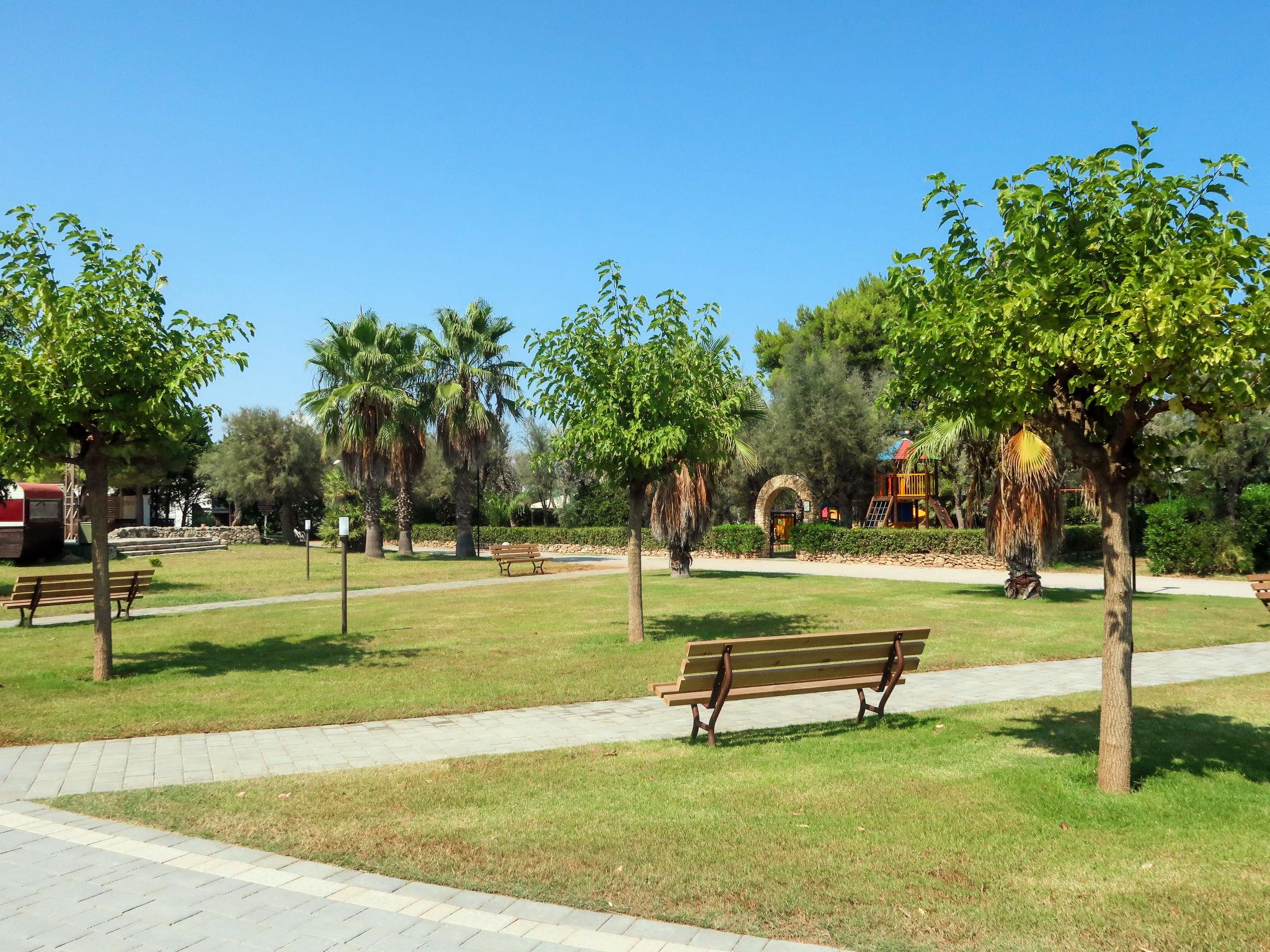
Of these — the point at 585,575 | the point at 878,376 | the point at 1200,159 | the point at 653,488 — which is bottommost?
the point at 585,575

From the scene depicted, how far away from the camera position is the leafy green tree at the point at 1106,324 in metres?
5.09

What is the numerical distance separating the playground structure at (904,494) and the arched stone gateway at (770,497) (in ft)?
10.2

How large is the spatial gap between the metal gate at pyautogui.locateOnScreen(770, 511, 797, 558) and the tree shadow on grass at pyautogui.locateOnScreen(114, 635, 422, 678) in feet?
89.1

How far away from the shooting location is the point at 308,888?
4.42 m

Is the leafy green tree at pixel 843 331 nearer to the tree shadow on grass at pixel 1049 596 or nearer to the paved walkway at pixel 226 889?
the tree shadow on grass at pixel 1049 596

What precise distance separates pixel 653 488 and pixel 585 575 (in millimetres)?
3658

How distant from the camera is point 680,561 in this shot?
84.5 feet

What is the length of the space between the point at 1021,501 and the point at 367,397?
24.8 meters

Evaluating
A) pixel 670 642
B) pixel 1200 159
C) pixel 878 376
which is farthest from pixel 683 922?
pixel 878 376

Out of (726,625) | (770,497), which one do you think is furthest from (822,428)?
(726,625)

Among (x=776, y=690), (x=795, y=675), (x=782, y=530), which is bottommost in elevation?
(x=776, y=690)

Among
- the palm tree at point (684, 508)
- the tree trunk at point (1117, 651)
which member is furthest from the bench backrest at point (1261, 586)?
the palm tree at point (684, 508)

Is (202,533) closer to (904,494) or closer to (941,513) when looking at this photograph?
(904,494)

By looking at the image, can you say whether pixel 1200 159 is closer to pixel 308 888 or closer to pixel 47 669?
pixel 308 888
